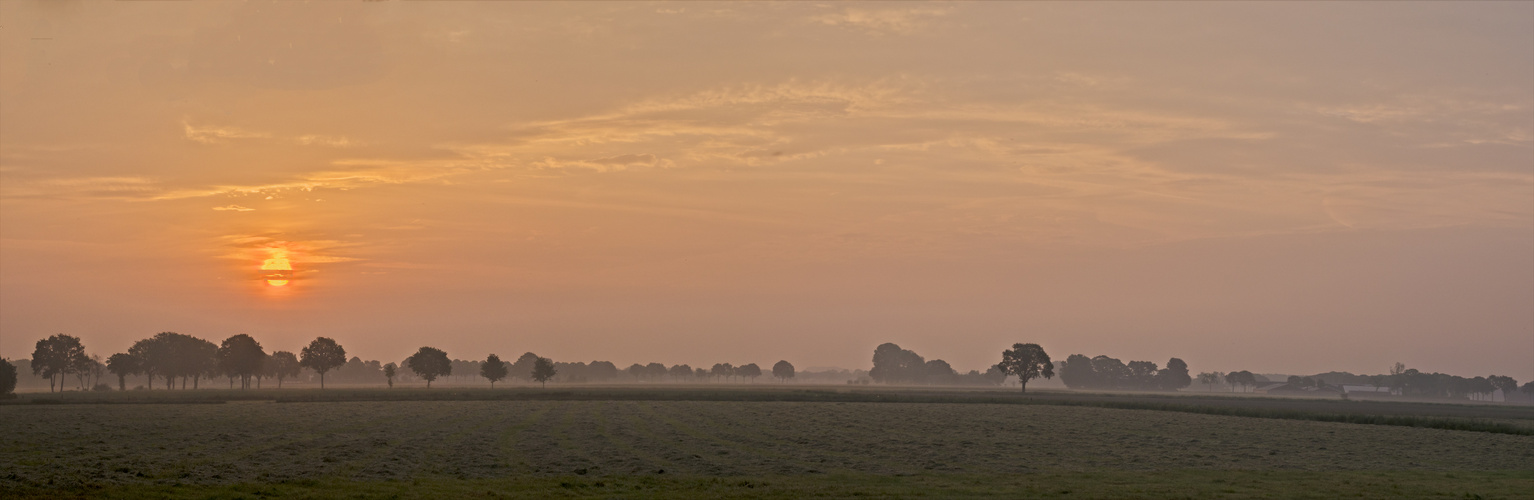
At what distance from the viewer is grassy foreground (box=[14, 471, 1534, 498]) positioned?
3400 cm

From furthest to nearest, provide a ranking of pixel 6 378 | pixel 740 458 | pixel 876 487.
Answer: pixel 6 378, pixel 740 458, pixel 876 487

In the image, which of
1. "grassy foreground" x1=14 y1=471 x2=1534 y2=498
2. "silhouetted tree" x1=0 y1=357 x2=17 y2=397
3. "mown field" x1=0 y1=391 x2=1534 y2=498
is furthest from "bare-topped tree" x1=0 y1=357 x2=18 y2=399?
"grassy foreground" x1=14 y1=471 x2=1534 y2=498

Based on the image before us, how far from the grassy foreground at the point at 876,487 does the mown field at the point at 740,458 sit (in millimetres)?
130

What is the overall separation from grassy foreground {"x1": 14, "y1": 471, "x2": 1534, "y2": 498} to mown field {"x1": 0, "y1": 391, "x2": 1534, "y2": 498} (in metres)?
0.13

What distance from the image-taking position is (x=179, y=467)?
41.2 meters

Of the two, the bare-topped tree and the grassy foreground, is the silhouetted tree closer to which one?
the bare-topped tree

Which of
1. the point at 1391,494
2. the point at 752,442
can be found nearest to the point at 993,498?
the point at 1391,494

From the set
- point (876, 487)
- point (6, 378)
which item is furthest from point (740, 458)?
point (6, 378)

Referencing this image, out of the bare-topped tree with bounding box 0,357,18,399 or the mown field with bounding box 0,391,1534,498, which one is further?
the bare-topped tree with bounding box 0,357,18,399

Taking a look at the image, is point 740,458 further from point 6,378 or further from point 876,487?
point 6,378

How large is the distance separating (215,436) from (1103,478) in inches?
1942

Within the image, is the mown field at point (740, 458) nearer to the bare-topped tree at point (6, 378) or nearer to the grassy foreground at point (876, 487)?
the grassy foreground at point (876, 487)

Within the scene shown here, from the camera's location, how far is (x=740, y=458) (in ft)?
157

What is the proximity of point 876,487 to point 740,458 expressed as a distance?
41.1 feet
